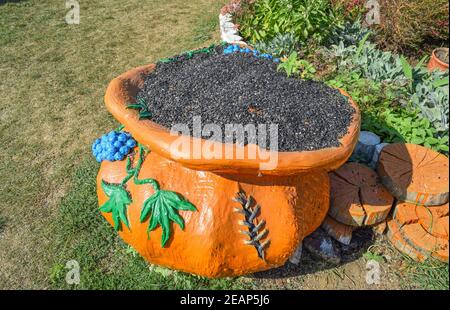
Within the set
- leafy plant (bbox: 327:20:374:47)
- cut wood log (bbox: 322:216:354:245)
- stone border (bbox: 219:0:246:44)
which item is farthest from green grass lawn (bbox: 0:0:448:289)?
leafy plant (bbox: 327:20:374:47)

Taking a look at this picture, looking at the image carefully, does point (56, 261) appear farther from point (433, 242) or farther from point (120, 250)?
point (433, 242)

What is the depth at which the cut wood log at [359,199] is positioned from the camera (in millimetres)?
2416

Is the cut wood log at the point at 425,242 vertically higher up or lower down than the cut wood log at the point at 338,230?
higher up

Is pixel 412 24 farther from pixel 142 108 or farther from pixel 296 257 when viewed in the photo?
pixel 142 108

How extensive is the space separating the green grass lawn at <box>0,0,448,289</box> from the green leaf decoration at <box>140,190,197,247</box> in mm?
602

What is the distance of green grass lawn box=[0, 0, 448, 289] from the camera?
100 inches

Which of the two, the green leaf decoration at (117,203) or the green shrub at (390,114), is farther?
the green shrub at (390,114)

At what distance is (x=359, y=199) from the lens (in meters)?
2.46

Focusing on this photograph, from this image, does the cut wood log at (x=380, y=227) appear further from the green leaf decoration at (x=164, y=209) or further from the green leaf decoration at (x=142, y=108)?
the green leaf decoration at (x=142, y=108)

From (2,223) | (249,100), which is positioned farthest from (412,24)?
(2,223)

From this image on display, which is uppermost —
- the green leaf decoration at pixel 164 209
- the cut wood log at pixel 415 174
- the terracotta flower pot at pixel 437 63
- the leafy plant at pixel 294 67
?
the leafy plant at pixel 294 67

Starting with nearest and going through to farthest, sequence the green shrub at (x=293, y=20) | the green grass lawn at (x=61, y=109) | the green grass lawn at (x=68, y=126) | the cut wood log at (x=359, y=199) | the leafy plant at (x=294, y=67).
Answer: the leafy plant at (x=294, y=67) < the cut wood log at (x=359, y=199) < the green grass lawn at (x=68, y=126) < the green grass lawn at (x=61, y=109) < the green shrub at (x=293, y=20)

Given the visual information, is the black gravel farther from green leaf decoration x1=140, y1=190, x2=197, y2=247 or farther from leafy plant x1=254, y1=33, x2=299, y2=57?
leafy plant x1=254, y1=33, x2=299, y2=57

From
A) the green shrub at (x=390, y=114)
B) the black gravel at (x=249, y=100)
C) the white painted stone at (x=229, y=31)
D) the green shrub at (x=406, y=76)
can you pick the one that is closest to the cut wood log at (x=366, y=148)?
the green shrub at (x=390, y=114)
